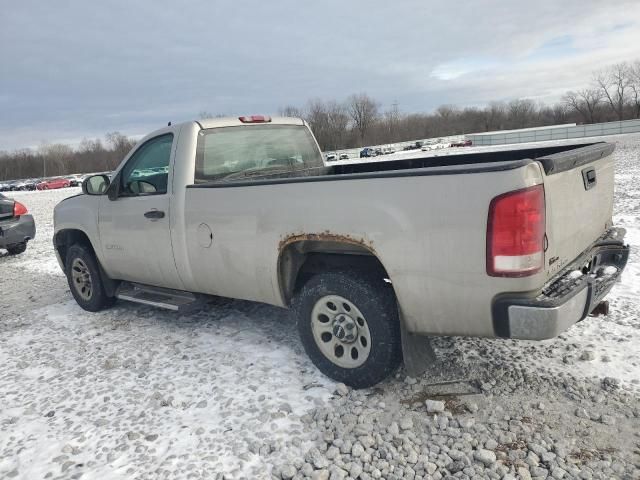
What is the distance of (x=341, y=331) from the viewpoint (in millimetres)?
3547

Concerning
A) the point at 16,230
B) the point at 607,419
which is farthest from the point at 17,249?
the point at 607,419

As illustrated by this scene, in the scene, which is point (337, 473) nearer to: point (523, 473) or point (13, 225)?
point (523, 473)

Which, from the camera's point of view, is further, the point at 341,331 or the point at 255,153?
the point at 255,153

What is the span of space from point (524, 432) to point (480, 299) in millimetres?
833

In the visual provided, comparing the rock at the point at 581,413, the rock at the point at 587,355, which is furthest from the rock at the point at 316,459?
the rock at the point at 587,355

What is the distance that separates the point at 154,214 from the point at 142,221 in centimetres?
26

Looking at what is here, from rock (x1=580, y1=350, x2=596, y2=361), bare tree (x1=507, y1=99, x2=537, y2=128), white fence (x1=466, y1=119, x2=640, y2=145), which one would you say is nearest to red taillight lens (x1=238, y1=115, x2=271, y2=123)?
rock (x1=580, y1=350, x2=596, y2=361)

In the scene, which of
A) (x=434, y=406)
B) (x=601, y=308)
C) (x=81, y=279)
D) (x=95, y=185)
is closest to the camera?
(x=434, y=406)

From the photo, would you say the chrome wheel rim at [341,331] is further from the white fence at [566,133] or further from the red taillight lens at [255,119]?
the white fence at [566,133]

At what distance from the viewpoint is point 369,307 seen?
11.0 feet

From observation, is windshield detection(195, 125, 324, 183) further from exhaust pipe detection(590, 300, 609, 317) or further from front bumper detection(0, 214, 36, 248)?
front bumper detection(0, 214, 36, 248)

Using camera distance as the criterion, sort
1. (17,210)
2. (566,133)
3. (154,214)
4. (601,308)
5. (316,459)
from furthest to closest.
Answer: (566,133)
(17,210)
(154,214)
(601,308)
(316,459)

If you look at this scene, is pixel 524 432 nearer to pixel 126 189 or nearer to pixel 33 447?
pixel 33 447

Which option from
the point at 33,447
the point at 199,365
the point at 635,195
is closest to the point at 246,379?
the point at 199,365
